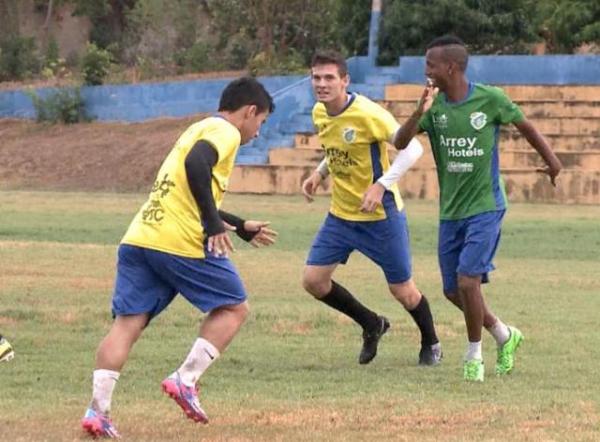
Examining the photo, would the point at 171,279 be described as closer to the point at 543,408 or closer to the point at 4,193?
the point at 543,408

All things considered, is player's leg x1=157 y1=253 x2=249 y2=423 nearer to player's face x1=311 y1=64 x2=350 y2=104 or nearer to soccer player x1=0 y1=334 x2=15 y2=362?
soccer player x1=0 y1=334 x2=15 y2=362

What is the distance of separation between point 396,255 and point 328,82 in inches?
48.3

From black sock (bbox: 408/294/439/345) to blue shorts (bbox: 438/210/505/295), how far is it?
707mm

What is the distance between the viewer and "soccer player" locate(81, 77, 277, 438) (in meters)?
7.10

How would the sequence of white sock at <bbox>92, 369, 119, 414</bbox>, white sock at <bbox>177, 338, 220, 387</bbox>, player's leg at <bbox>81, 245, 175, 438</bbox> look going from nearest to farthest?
white sock at <bbox>92, 369, 119, 414</bbox> → player's leg at <bbox>81, 245, 175, 438</bbox> → white sock at <bbox>177, 338, 220, 387</bbox>

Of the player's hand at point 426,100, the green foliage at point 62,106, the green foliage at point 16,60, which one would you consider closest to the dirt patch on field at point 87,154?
the green foliage at point 62,106

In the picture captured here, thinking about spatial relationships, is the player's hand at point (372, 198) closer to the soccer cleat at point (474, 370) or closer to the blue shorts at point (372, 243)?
the blue shorts at point (372, 243)

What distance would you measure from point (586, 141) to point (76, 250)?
16.5 meters

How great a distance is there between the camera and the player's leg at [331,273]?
32.7 feet

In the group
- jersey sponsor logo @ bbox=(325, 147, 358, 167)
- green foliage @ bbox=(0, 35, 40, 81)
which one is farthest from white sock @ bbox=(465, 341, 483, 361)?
green foliage @ bbox=(0, 35, 40, 81)

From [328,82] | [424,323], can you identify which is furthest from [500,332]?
[328,82]

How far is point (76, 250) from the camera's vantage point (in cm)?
1873

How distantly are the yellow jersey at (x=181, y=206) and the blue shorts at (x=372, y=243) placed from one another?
2723 mm

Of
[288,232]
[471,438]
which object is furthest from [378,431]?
[288,232]
